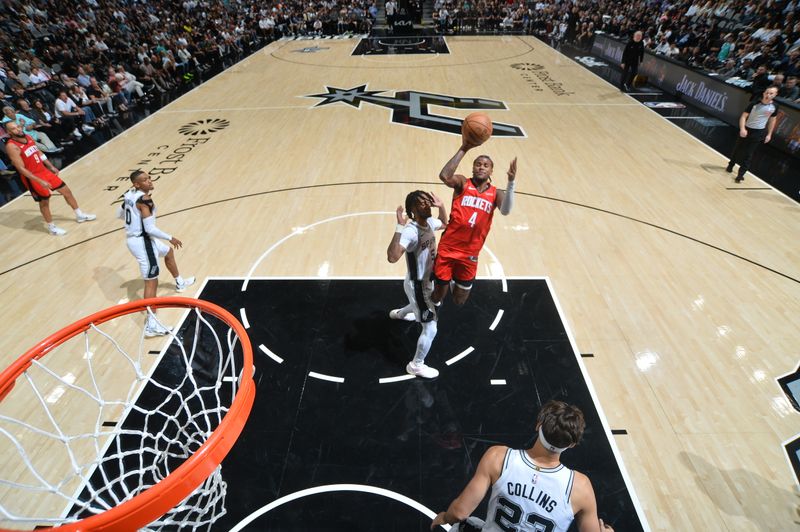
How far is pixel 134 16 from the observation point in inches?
744

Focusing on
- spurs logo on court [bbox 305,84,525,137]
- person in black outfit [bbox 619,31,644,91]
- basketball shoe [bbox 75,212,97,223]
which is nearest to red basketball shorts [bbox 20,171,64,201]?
basketball shoe [bbox 75,212,97,223]

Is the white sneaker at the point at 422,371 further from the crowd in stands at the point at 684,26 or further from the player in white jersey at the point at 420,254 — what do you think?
the crowd in stands at the point at 684,26

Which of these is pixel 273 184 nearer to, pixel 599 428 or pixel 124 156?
pixel 124 156

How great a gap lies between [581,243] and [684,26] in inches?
517

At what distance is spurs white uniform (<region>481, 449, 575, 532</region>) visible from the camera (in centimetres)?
199

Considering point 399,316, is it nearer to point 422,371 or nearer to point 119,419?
point 422,371

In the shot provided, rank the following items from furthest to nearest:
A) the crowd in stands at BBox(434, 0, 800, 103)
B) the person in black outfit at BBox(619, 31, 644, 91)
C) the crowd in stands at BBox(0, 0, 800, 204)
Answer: the person in black outfit at BBox(619, 31, 644, 91), the crowd in stands at BBox(434, 0, 800, 103), the crowd in stands at BBox(0, 0, 800, 204)

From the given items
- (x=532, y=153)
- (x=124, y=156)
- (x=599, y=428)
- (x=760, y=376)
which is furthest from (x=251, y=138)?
(x=760, y=376)

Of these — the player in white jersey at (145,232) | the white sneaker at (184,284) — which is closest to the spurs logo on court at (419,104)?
the white sneaker at (184,284)

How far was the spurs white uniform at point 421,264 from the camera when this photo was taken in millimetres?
3573

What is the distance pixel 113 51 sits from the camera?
1459cm

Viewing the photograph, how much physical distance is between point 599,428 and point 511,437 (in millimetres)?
782

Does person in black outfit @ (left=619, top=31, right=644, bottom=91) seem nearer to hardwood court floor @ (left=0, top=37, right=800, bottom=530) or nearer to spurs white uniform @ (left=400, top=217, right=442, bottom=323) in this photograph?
hardwood court floor @ (left=0, top=37, right=800, bottom=530)

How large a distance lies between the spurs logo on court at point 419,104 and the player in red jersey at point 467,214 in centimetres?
664
